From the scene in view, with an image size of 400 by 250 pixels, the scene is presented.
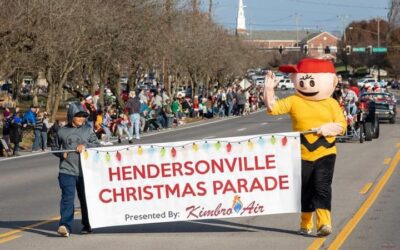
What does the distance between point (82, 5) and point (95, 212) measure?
87.8ft

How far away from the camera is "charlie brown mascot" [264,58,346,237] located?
10.7 meters

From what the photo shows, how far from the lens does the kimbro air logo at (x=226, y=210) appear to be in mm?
10922

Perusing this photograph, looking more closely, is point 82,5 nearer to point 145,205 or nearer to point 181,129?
point 181,129

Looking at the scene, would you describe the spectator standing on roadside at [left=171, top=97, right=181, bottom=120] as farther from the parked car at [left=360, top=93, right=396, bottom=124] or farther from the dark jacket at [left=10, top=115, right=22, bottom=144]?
the dark jacket at [left=10, top=115, right=22, bottom=144]

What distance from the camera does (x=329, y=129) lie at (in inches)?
417

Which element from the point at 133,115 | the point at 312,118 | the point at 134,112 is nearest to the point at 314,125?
the point at 312,118

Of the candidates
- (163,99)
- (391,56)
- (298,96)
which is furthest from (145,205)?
(391,56)

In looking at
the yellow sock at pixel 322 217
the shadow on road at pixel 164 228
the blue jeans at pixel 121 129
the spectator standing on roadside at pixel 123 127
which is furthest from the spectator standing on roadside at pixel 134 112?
the yellow sock at pixel 322 217

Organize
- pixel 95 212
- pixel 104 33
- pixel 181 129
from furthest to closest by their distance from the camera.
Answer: pixel 181 129 → pixel 104 33 → pixel 95 212

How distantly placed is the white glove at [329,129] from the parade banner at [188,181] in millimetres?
560

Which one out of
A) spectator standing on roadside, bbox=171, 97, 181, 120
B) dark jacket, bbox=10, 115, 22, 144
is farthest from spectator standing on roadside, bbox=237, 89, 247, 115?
dark jacket, bbox=10, 115, 22, 144

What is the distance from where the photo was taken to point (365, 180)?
17.7 m

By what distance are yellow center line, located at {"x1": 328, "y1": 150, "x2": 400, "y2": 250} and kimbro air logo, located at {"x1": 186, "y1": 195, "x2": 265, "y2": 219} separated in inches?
40.2

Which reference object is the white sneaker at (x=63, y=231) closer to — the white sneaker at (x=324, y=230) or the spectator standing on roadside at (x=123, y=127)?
the white sneaker at (x=324, y=230)
